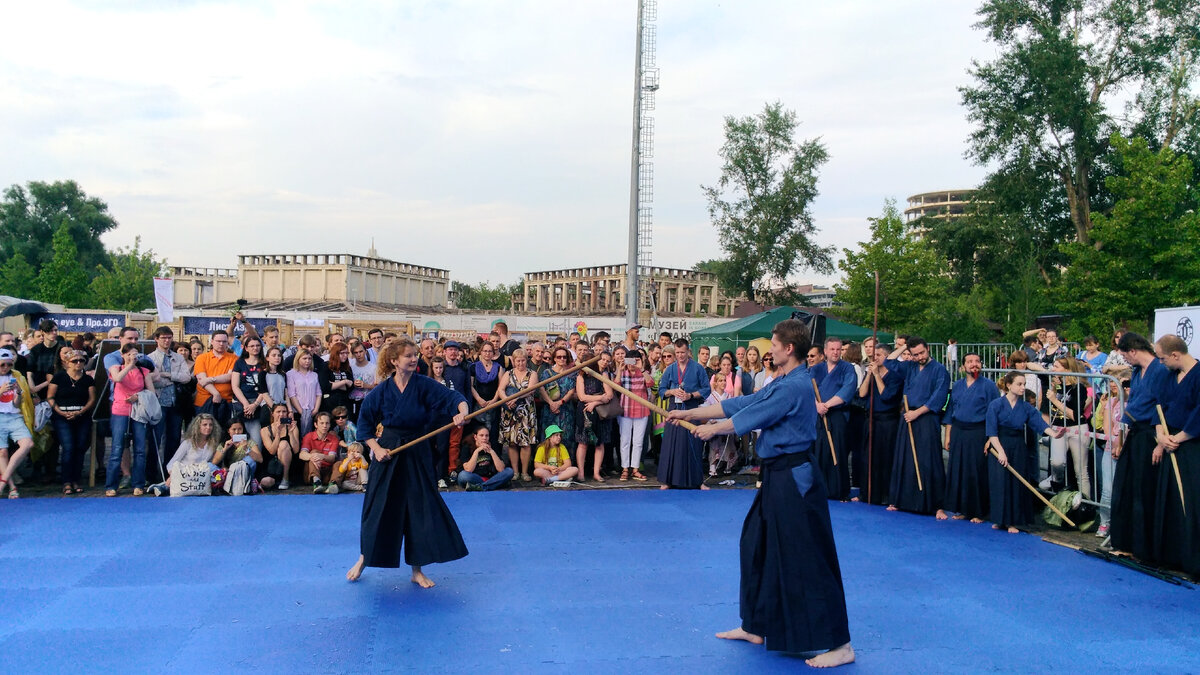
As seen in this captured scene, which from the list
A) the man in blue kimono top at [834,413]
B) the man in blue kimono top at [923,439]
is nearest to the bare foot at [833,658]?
the man in blue kimono top at [923,439]

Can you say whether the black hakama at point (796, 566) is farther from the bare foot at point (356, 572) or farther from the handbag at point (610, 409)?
the handbag at point (610, 409)

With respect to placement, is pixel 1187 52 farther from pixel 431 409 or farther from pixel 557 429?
pixel 431 409

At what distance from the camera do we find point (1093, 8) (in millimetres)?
26250

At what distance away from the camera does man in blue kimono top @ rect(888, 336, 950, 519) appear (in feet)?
25.8

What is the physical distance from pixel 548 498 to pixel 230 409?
12.4 feet

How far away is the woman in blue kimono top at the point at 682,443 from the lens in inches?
362

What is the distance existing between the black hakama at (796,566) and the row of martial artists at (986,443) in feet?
10.9

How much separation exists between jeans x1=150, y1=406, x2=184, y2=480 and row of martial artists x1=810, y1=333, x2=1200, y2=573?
7139 mm

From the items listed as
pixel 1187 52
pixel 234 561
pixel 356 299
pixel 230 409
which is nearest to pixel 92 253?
pixel 356 299

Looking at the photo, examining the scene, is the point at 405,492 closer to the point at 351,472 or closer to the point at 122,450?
the point at 351,472

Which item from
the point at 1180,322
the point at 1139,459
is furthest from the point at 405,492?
the point at 1180,322

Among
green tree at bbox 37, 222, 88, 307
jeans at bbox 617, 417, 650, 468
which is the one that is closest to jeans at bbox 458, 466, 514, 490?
jeans at bbox 617, 417, 650, 468

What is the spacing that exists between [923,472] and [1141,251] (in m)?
17.1

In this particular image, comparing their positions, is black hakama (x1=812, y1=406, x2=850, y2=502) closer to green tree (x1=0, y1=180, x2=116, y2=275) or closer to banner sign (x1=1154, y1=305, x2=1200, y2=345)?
banner sign (x1=1154, y1=305, x2=1200, y2=345)
